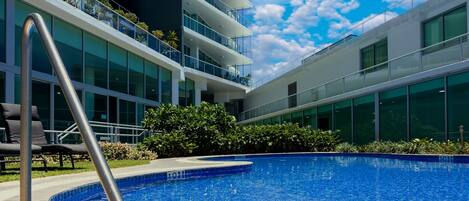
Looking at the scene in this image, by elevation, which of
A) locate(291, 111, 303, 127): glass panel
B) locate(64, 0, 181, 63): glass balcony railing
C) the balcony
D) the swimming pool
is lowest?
the swimming pool

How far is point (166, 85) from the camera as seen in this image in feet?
85.8

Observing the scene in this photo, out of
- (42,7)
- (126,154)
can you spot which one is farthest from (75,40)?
(126,154)

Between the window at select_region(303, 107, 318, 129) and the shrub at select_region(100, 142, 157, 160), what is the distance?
44.8 feet

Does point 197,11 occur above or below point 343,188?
above

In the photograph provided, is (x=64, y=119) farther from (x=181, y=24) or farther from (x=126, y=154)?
(x=181, y=24)

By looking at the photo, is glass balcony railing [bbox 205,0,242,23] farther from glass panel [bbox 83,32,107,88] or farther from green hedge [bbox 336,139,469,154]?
green hedge [bbox 336,139,469,154]

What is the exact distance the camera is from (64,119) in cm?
1543

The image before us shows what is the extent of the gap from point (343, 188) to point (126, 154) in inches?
325

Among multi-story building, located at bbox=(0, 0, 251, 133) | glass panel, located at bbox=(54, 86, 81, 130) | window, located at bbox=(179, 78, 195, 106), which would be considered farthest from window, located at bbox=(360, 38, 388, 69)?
glass panel, located at bbox=(54, 86, 81, 130)

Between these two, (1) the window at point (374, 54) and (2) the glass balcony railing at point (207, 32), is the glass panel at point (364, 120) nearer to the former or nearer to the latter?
(1) the window at point (374, 54)

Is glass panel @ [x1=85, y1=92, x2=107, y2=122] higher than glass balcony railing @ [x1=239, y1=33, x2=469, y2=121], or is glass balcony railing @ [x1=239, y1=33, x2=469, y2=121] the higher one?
glass balcony railing @ [x1=239, y1=33, x2=469, y2=121]

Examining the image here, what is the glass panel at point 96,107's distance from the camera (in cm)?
1748

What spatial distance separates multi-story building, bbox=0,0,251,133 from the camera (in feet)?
45.8

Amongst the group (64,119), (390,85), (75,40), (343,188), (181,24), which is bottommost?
(343,188)
